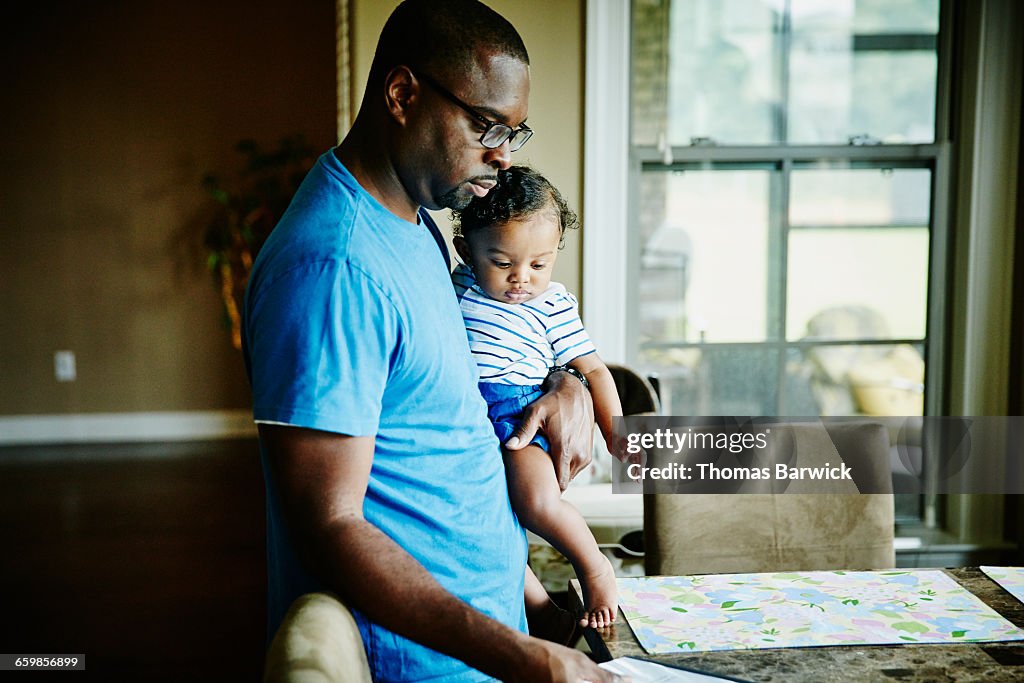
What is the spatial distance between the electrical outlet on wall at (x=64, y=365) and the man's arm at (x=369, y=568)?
5.59m

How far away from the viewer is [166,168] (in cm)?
585

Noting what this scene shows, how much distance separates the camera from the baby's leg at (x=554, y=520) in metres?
1.36

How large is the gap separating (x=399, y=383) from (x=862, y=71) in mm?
3041

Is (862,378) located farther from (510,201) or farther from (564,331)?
(510,201)

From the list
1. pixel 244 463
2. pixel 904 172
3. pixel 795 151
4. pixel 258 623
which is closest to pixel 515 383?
pixel 258 623

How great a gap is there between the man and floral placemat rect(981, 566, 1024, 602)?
832 millimetres

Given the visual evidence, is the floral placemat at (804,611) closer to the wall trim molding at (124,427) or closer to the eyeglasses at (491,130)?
the eyeglasses at (491,130)

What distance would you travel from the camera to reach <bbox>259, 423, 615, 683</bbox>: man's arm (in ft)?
3.04

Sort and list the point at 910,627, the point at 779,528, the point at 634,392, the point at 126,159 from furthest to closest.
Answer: the point at 126,159 → the point at 634,392 → the point at 779,528 → the point at 910,627

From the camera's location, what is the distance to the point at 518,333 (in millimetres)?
1523

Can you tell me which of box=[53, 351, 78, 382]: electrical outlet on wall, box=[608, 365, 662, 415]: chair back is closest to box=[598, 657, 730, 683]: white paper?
box=[608, 365, 662, 415]: chair back

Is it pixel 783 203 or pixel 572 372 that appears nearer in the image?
pixel 572 372

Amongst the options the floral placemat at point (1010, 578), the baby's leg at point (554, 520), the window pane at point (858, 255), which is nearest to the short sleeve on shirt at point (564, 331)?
the baby's leg at point (554, 520)

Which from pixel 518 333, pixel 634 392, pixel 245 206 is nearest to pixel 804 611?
pixel 518 333
